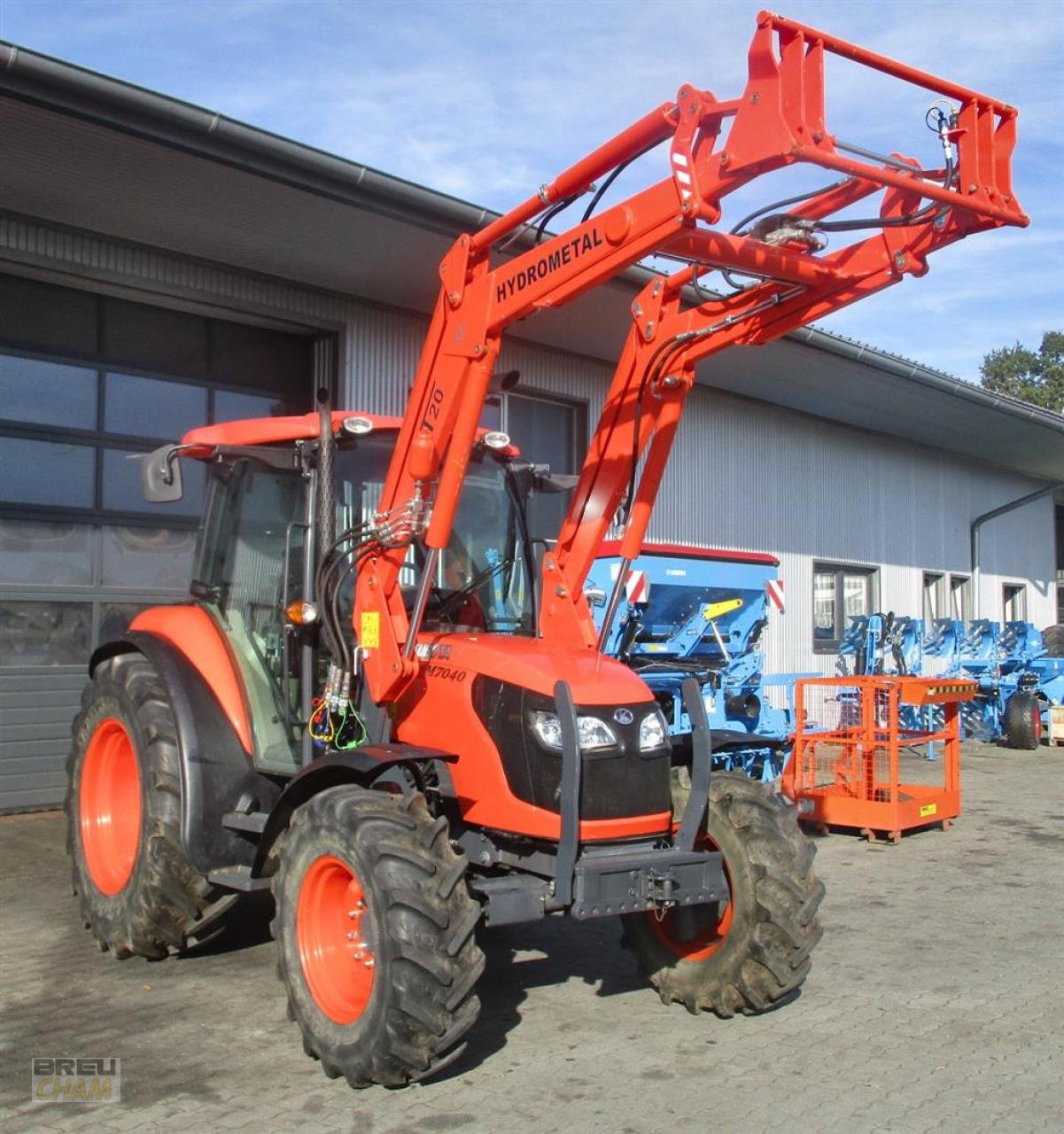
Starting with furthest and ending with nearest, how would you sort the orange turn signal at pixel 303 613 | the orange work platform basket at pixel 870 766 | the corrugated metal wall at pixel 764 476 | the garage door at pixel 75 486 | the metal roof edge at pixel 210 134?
the corrugated metal wall at pixel 764 476, the garage door at pixel 75 486, the orange work platform basket at pixel 870 766, the metal roof edge at pixel 210 134, the orange turn signal at pixel 303 613

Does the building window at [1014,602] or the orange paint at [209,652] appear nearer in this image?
the orange paint at [209,652]

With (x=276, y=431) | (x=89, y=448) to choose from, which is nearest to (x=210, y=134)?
(x=89, y=448)

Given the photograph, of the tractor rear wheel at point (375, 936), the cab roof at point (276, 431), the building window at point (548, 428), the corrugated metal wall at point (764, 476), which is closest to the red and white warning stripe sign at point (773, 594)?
the building window at point (548, 428)

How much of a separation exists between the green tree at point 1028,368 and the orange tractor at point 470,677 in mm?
58594

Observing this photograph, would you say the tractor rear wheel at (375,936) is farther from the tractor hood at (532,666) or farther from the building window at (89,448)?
the building window at (89,448)

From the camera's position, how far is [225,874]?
18.1 feet

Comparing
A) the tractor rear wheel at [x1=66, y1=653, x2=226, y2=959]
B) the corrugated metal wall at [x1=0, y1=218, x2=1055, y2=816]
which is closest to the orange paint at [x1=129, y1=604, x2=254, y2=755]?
the tractor rear wheel at [x1=66, y1=653, x2=226, y2=959]

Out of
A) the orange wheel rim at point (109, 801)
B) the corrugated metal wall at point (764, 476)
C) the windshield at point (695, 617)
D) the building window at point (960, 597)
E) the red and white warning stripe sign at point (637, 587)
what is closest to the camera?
the orange wheel rim at point (109, 801)

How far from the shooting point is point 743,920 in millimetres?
4980

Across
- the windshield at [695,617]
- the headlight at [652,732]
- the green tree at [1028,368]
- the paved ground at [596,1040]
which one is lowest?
the paved ground at [596,1040]

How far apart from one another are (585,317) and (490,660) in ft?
26.7

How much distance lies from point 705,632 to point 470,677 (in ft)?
21.9

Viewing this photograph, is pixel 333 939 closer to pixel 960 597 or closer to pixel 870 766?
pixel 870 766

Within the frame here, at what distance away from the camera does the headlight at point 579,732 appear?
4766mm
